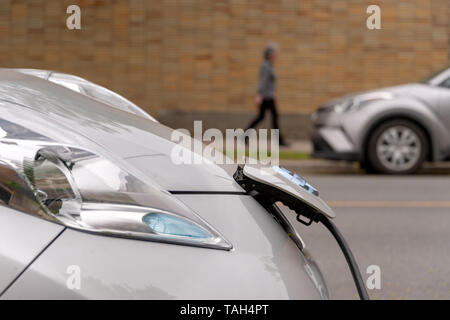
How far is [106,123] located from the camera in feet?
7.22

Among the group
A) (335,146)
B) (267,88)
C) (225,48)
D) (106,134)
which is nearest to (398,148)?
(335,146)

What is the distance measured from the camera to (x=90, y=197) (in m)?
1.88

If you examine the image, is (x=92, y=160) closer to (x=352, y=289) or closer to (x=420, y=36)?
(x=352, y=289)

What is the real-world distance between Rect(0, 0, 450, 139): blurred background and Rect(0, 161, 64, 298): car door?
15250 mm

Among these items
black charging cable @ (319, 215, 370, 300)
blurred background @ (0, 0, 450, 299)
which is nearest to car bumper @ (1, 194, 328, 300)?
black charging cable @ (319, 215, 370, 300)

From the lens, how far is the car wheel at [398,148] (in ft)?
37.0

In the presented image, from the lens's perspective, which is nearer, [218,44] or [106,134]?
[106,134]

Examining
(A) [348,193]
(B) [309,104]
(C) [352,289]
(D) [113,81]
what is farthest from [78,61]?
(C) [352,289]

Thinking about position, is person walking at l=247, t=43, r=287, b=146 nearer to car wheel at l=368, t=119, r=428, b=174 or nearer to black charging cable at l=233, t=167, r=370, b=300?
car wheel at l=368, t=119, r=428, b=174

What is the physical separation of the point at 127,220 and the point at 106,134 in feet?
1.08

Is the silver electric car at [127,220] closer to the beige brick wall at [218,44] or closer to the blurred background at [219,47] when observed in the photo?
the blurred background at [219,47]

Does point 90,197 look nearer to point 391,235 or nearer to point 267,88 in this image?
point 391,235

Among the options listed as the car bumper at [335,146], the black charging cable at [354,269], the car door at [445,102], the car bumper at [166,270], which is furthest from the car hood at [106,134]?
the car door at [445,102]

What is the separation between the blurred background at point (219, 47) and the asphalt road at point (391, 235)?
6791 millimetres
